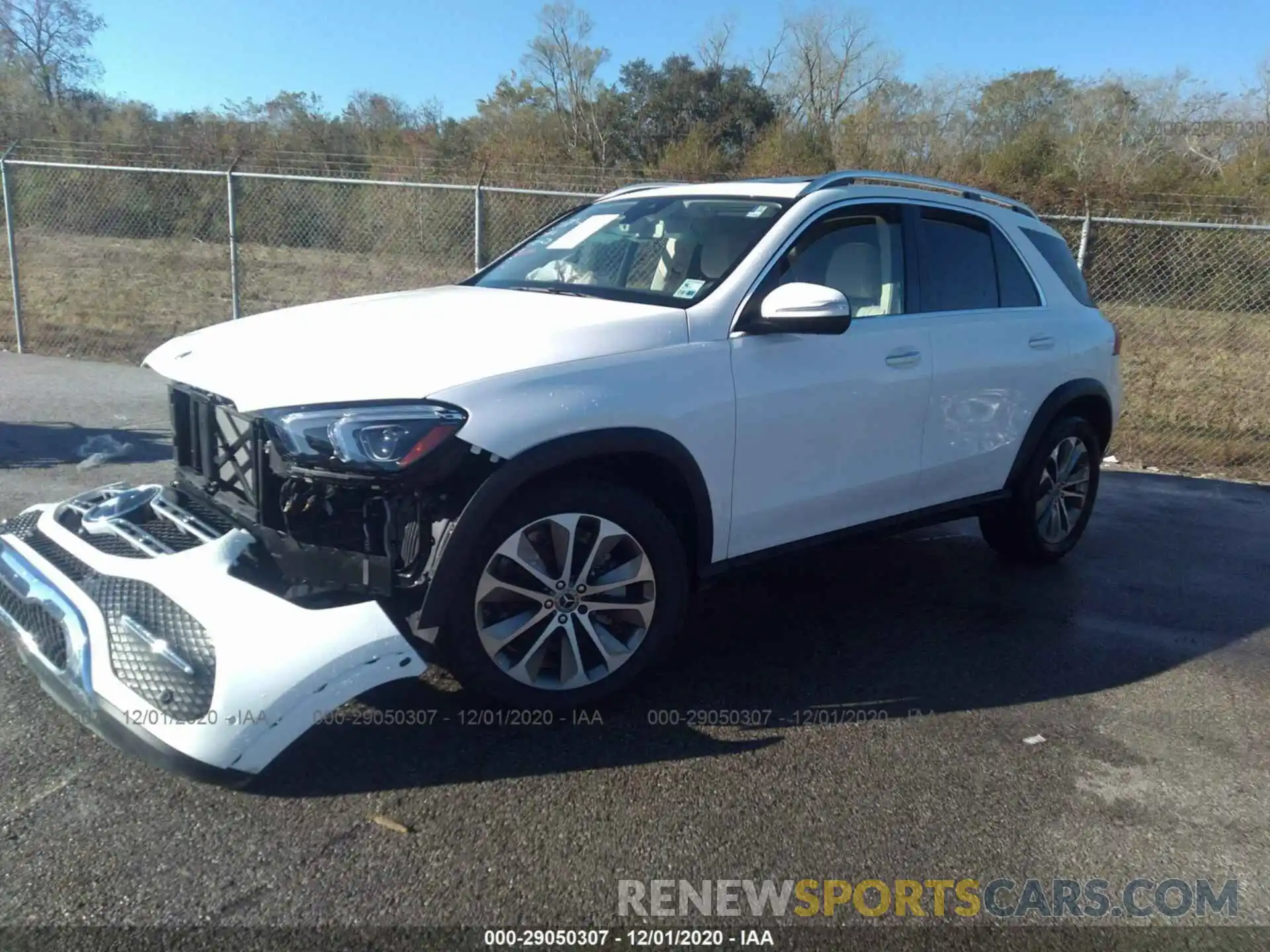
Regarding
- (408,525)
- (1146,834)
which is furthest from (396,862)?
(1146,834)

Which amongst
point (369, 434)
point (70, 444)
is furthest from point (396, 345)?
point (70, 444)

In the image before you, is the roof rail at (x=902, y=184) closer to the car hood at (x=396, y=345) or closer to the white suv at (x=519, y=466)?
the white suv at (x=519, y=466)

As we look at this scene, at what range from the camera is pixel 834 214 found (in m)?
4.20

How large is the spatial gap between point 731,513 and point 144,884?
7.01 feet

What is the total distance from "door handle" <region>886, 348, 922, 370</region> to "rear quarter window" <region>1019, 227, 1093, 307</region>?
1.42 m

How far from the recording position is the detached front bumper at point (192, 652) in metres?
2.67

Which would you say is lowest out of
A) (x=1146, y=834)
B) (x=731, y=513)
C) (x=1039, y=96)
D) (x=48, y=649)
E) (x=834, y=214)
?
(x=1146, y=834)

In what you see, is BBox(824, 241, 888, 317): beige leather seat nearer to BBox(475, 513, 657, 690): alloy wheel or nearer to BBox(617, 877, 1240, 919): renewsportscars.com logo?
BBox(475, 513, 657, 690): alloy wheel

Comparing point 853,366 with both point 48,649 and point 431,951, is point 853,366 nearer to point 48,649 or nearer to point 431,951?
point 431,951

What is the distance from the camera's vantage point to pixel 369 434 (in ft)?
9.54

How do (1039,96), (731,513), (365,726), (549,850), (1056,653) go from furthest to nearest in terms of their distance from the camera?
(1039,96)
(1056,653)
(731,513)
(365,726)
(549,850)

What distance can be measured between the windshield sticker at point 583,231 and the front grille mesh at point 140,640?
2.36 meters

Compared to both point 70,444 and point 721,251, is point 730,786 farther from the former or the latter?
point 70,444

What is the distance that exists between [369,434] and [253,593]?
0.56 m
